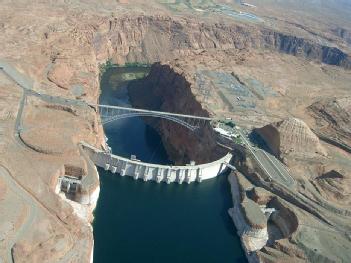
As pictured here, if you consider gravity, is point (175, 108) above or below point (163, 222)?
below

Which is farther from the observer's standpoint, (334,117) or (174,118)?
(334,117)

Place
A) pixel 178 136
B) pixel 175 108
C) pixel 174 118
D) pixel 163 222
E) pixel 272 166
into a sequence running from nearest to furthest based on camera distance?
pixel 163 222 < pixel 272 166 < pixel 174 118 < pixel 178 136 < pixel 175 108

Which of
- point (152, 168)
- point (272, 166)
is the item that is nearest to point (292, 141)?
point (272, 166)

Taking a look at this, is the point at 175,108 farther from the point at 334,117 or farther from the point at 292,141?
the point at 334,117

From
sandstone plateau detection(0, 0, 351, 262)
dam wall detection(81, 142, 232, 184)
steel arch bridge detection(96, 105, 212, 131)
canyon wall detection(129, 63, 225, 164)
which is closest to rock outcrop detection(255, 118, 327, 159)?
sandstone plateau detection(0, 0, 351, 262)

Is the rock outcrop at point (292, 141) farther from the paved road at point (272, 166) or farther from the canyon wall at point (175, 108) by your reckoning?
the canyon wall at point (175, 108)

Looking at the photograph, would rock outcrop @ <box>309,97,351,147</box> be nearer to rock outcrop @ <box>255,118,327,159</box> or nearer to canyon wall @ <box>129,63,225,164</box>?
rock outcrop @ <box>255,118,327,159</box>

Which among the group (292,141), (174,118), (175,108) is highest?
(292,141)
